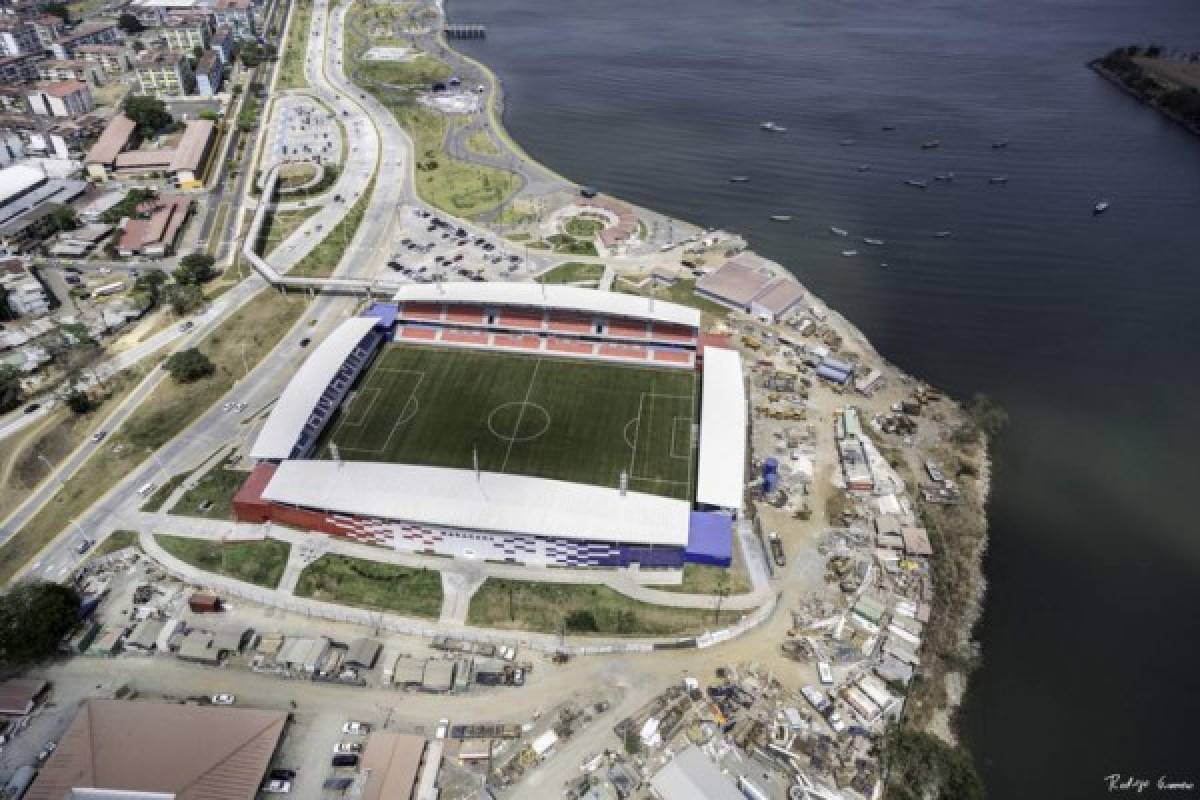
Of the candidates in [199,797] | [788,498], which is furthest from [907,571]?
[199,797]

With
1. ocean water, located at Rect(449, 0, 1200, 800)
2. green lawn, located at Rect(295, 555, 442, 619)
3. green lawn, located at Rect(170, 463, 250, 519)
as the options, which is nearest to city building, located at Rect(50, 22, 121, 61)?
ocean water, located at Rect(449, 0, 1200, 800)

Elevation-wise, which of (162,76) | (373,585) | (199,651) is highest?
(162,76)

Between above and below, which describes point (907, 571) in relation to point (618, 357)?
below

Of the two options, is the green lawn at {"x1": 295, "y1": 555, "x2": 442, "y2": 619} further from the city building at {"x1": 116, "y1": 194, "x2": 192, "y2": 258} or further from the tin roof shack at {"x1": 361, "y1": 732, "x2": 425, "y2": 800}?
the city building at {"x1": 116, "y1": 194, "x2": 192, "y2": 258}

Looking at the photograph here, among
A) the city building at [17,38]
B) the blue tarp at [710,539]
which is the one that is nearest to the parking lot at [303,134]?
the city building at [17,38]

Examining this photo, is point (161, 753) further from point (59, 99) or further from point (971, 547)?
point (59, 99)

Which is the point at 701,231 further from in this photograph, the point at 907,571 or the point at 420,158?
the point at 907,571

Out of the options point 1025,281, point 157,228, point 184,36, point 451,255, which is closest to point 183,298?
point 157,228
